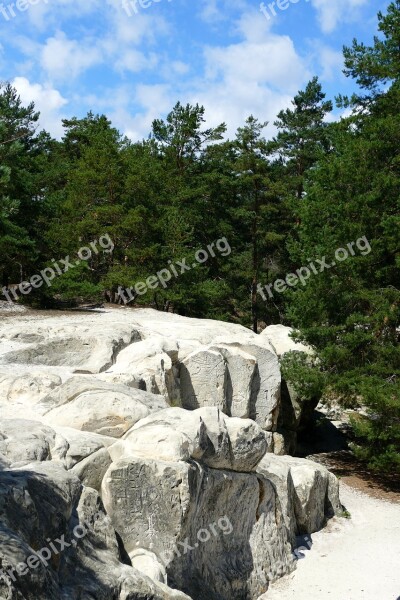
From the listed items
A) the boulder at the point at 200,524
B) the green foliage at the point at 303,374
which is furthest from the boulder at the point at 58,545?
the green foliage at the point at 303,374

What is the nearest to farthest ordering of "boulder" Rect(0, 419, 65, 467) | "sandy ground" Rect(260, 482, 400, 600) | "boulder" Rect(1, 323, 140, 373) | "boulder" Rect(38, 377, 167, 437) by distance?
"boulder" Rect(0, 419, 65, 467), "boulder" Rect(38, 377, 167, 437), "sandy ground" Rect(260, 482, 400, 600), "boulder" Rect(1, 323, 140, 373)

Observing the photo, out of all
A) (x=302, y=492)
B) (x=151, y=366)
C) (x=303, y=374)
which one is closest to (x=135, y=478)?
(x=151, y=366)

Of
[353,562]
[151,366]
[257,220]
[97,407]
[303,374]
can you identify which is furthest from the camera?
[257,220]

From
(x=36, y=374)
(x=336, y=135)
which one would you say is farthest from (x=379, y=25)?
(x=36, y=374)

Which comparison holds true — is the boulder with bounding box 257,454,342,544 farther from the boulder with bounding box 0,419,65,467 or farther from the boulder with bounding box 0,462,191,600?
the boulder with bounding box 0,462,191,600

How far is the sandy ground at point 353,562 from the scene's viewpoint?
9211 millimetres

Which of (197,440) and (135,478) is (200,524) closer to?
(197,440)

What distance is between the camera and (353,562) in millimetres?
10312

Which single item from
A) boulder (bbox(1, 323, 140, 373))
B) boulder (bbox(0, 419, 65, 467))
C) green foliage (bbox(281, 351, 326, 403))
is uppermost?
boulder (bbox(1, 323, 140, 373))

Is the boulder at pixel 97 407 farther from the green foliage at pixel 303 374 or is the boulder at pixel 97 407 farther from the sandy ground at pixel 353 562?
the green foliage at pixel 303 374

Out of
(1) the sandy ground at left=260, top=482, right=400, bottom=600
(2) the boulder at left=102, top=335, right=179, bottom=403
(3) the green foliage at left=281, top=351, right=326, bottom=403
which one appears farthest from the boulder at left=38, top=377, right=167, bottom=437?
(3) the green foliage at left=281, top=351, right=326, bottom=403

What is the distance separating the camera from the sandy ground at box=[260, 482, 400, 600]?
9211mm

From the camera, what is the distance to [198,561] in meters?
8.00

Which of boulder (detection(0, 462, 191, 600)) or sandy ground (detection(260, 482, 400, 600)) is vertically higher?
boulder (detection(0, 462, 191, 600))
